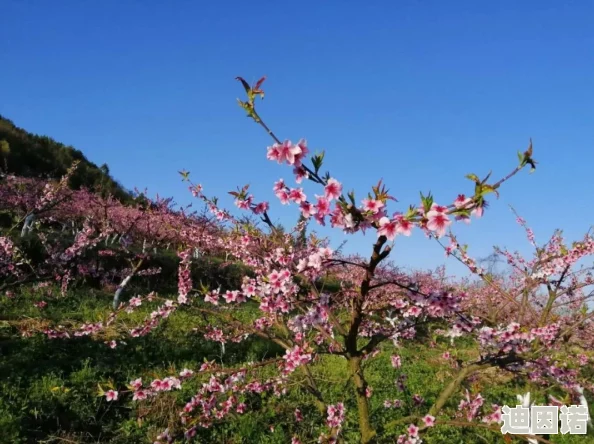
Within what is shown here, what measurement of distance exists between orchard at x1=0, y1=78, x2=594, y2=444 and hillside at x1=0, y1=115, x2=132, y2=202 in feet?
38.5

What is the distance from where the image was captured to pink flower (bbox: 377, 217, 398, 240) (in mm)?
2115

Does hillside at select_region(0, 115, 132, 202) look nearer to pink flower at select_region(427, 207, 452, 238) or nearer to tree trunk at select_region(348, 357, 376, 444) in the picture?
tree trunk at select_region(348, 357, 376, 444)

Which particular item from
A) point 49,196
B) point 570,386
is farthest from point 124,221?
point 570,386

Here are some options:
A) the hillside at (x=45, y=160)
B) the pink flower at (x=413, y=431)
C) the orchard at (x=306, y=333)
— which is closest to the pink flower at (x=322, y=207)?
the orchard at (x=306, y=333)

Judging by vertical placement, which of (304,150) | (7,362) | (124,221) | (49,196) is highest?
(124,221)

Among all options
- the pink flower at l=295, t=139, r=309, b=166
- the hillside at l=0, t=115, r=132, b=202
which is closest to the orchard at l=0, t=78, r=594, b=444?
the pink flower at l=295, t=139, r=309, b=166

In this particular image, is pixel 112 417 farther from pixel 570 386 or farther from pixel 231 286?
pixel 231 286

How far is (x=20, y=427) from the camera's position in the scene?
17.6ft

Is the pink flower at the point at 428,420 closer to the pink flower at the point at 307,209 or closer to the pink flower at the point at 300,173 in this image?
the pink flower at the point at 307,209

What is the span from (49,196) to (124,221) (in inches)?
356

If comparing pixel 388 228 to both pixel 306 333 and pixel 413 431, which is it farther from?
pixel 306 333

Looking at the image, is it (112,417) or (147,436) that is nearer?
(147,436)

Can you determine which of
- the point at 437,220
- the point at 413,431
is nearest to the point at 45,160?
the point at 413,431

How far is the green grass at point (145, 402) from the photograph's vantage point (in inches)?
229
